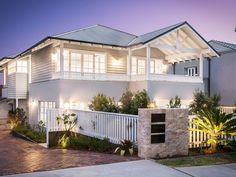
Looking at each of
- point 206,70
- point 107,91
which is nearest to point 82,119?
point 107,91

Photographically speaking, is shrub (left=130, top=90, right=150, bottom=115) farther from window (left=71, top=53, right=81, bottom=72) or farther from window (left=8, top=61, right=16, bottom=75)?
window (left=8, top=61, right=16, bottom=75)

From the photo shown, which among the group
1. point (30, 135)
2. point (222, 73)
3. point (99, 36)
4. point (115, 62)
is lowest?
point (30, 135)

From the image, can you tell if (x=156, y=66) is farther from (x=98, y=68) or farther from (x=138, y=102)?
(x=138, y=102)

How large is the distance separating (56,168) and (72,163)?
0.75 m

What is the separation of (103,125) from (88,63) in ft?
26.6

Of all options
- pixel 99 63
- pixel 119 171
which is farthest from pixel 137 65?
pixel 119 171

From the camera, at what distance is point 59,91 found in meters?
17.4

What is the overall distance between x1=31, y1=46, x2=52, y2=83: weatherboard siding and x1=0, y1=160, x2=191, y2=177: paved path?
40.0 ft

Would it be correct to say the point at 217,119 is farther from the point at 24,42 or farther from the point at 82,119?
the point at 24,42

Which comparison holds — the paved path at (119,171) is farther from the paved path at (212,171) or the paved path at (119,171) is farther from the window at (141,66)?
the window at (141,66)

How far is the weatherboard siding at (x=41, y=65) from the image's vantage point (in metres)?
20.0

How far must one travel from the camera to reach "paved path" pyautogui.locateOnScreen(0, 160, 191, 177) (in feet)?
25.9

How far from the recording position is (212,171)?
27.5 feet

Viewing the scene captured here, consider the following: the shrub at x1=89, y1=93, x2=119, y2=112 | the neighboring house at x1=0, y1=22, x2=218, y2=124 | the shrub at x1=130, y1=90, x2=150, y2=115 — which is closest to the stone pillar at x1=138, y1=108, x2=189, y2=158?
the shrub at x1=130, y1=90, x2=150, y2=115
